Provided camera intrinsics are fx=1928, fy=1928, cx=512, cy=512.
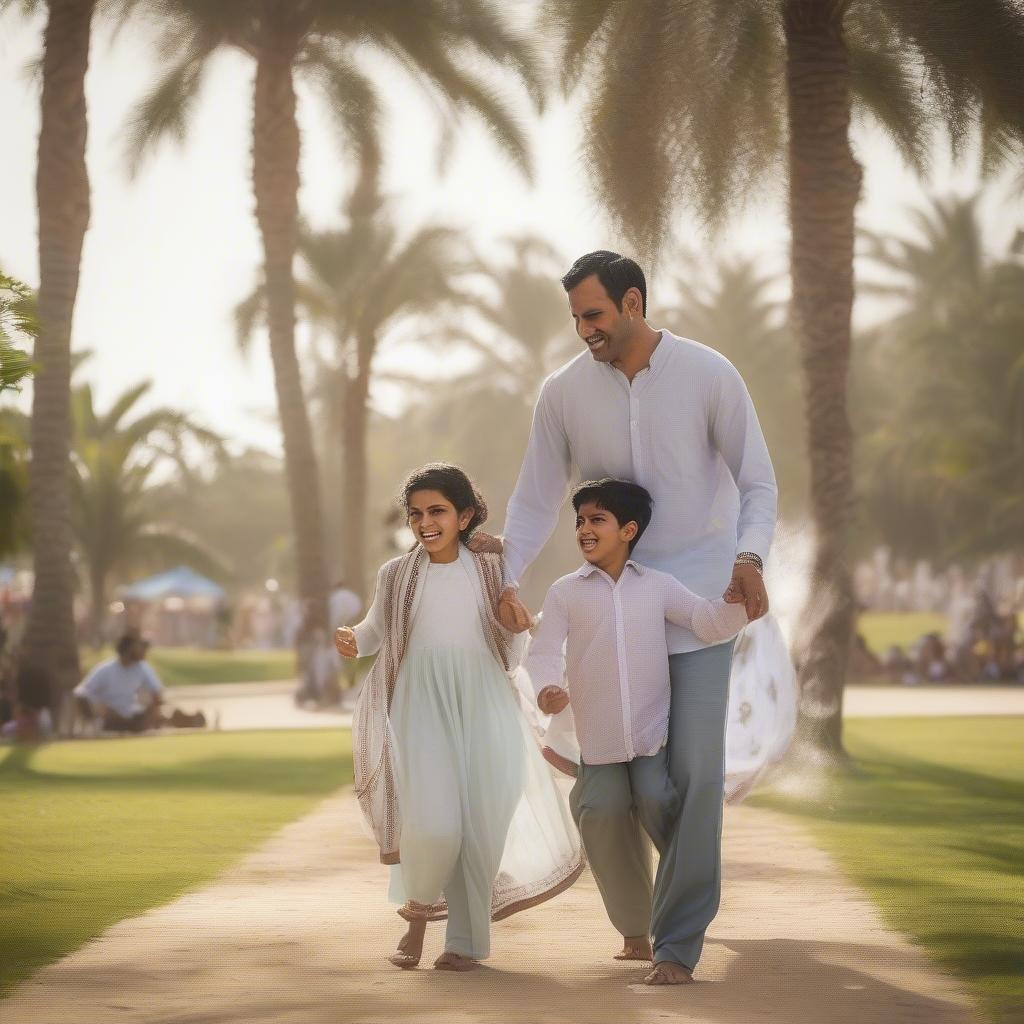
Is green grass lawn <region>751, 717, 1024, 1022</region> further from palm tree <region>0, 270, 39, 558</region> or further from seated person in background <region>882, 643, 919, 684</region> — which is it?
seated person in background <region>882, 643, 919, 684</region>

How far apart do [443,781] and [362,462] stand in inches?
1147

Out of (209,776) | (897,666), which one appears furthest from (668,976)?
(897,666)

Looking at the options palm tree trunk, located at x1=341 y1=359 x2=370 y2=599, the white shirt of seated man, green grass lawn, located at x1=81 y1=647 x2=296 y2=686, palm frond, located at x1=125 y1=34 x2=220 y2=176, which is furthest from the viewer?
green grass lawn, located at x1=81 y1=647 x2=296 y2=686

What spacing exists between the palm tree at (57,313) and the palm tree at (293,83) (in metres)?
2.87

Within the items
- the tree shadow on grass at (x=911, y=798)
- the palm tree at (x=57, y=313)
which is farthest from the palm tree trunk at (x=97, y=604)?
the tree shadow on grass at (x=911, y=798)

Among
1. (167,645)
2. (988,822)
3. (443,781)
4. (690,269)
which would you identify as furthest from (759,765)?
(167,645)

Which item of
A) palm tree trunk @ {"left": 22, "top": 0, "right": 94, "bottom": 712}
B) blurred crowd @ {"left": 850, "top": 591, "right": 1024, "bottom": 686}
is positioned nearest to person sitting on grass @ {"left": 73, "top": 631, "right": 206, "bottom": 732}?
palm tree trunk @ {"left": 22, "top": 0, "right": 94, "bottom": 712}

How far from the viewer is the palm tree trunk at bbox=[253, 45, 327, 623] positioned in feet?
89.1

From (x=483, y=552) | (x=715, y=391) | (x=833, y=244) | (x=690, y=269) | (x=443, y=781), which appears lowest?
(x=443, y=781)

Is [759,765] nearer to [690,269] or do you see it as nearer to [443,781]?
[443,781]

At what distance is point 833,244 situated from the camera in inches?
651

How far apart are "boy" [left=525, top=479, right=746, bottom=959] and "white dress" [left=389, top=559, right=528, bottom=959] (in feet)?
0.86

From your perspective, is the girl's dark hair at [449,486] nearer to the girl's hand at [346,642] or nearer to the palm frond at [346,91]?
the girl's hand at [346,642]

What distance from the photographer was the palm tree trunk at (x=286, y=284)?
89.1 feet
